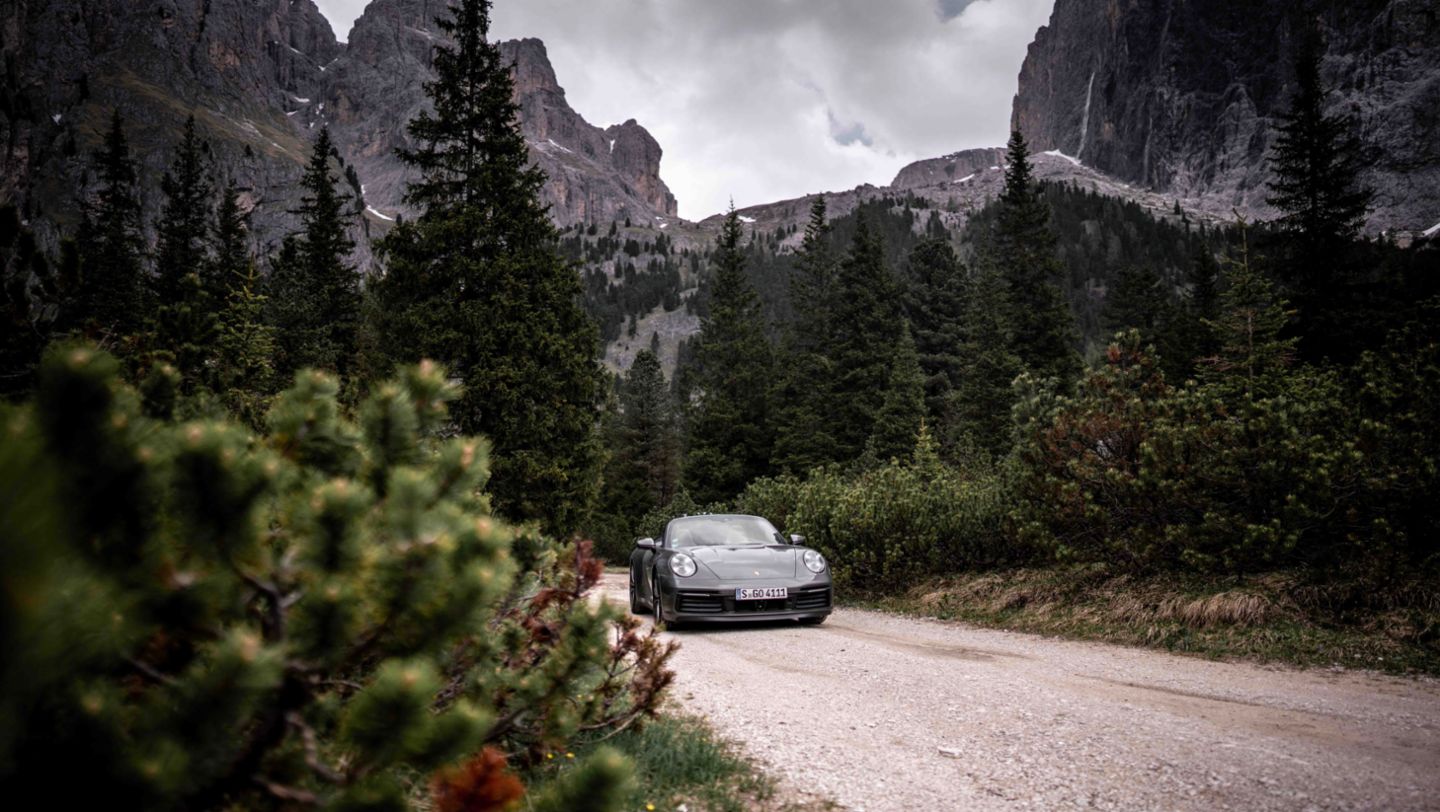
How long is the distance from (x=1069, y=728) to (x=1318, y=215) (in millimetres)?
30632

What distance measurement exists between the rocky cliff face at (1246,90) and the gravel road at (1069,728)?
105 metres

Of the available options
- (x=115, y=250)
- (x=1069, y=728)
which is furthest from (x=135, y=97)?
(x=1069, y=728)

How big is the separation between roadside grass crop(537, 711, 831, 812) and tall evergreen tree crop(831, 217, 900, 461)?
27980 mm


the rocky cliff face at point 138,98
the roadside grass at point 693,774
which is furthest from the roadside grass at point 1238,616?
the rocky cliff face at point 138,98

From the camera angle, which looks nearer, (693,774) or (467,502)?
(467,502)

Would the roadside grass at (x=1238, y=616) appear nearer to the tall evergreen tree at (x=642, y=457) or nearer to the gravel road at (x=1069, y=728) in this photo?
the gravel road at (x=1069, y=728)

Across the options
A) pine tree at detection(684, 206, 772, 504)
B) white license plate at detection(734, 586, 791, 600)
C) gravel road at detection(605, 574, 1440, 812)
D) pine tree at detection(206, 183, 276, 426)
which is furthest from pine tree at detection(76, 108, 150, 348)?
gravel road at detection(605, 574, 1440, 812)

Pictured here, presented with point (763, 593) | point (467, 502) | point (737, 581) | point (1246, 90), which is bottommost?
point (763, 593)

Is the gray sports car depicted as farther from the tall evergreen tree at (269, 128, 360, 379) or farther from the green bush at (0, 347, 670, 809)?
the tall evergreen tree at (269, 128, 360, 379)

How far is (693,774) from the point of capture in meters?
3.59

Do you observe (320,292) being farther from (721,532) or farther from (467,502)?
(467,502)

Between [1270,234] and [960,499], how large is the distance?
25.1 m

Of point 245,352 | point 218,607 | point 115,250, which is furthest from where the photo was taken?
point 115,250

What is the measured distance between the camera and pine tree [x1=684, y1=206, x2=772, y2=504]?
35.4 metres
